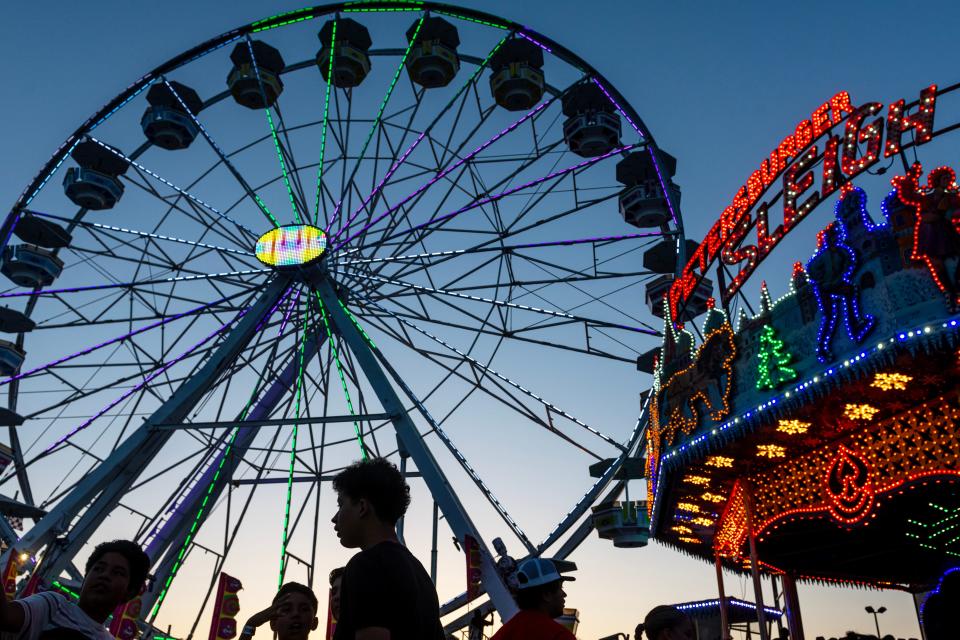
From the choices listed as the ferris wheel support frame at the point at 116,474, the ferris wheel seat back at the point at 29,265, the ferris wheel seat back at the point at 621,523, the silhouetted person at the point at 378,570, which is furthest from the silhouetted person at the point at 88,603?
the ferris wheel seat back at the point at 29,265

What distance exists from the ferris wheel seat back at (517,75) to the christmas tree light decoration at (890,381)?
1025 cm

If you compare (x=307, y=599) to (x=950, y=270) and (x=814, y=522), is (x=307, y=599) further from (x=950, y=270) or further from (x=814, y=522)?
(x=814, y=522)

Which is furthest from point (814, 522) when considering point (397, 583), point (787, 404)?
point (397, 583)

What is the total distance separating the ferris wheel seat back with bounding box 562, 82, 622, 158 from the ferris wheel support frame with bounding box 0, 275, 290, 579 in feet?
22.9

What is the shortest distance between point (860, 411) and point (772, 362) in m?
1.04

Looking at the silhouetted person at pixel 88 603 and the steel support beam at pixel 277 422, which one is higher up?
the steel support beam at pixel 277 422

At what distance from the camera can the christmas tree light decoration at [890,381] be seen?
7758mm

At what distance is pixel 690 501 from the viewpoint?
39.2 feet

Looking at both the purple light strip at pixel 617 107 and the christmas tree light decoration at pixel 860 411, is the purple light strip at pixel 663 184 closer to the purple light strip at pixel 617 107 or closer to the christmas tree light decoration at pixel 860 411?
the purple light strip at pixel 617 107

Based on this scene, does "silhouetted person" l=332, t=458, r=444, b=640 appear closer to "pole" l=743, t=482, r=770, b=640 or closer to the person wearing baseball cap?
the person wearing baseball cap

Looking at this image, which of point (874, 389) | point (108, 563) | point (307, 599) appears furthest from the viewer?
point (874, 389)

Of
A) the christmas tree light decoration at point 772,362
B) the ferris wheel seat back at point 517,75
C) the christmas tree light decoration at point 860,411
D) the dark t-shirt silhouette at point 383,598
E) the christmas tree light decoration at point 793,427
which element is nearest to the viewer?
the dark t-shirt silhouette at point 383,598

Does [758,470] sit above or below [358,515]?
above

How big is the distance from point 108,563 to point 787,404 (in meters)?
6.91
